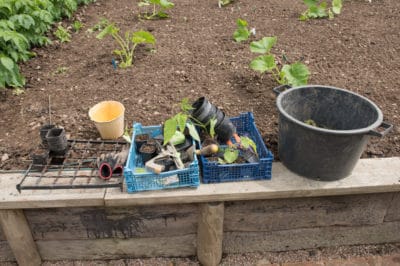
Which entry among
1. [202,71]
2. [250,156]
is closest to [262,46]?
[202,71]

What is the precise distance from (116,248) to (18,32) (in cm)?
240

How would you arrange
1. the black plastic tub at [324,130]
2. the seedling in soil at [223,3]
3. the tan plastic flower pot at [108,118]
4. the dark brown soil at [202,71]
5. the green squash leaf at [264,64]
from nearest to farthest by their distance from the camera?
the black plastic tub at [324,130] → the tan plastic flower pot at [108,118] → the dark brown soil at [202,71] → the green squash leaf at [264,64] → the seedling in soil at [223,3]

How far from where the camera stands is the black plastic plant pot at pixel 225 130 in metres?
1.98

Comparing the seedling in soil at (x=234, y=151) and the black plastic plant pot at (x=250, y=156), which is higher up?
the seedling in soil at (x=234, y=151)

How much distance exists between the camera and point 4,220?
1765mm

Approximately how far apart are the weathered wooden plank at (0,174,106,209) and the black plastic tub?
1.01 metres

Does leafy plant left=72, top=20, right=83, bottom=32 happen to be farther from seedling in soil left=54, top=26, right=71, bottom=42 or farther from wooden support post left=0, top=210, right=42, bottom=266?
wooden support post left=0, top=210, right=42, bottom=266

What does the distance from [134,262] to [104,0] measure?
4.21 meters

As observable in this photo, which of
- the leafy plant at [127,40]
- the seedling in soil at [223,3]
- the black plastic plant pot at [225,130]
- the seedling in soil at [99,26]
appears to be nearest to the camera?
the black plastic plant pot at [225,130]

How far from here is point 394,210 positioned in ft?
6.44

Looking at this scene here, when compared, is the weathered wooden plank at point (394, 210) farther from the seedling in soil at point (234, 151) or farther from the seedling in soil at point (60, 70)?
the seedling in soil at point (60, 70)

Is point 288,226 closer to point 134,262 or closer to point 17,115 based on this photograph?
point 134,262

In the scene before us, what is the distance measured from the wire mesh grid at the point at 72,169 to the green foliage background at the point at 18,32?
0.99m

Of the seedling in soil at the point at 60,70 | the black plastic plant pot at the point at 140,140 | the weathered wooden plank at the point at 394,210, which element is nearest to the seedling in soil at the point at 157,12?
the seedling in soil at the point at 60,70
